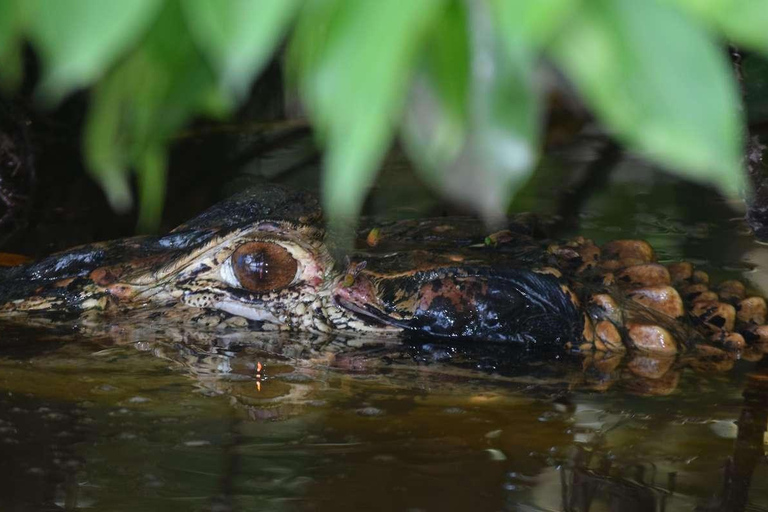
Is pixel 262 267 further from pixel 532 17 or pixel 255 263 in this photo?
pixel 532 17

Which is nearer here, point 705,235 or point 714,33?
point 714,33

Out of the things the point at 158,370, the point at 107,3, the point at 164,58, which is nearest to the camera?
the point at 107,3

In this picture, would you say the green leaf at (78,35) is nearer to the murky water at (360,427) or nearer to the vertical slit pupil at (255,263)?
the murky water at (360,427)

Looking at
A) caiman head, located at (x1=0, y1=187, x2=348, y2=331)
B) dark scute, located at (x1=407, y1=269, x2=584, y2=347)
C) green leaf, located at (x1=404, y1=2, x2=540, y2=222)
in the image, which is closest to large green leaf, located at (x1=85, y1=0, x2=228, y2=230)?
green leaf, located at (x1=404, y1=2, x2=540, y2=222)

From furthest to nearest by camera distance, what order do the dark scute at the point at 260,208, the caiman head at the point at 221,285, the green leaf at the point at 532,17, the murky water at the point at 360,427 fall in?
the dark scute at the point at 260,208, the caiman head at the point at 221,285, the murky water at the point at 360,427, the green leaf at the point at 532,17

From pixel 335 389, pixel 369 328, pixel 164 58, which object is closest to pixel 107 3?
pixel 164 58

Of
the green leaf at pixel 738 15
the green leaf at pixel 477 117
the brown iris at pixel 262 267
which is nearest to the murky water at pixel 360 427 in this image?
the brown iris at pixel 262 267

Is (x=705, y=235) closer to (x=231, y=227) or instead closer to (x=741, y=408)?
(x=741, y=408)
